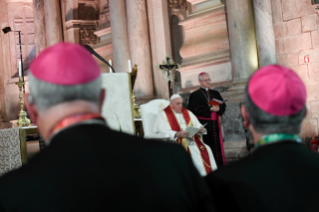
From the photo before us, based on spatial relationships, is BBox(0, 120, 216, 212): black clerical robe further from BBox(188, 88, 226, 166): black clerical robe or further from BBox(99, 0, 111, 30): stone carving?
BBox(99, 0, 111, 30): stone carving

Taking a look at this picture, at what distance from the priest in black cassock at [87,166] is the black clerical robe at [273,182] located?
0.81 ft

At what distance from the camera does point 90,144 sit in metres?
1.30

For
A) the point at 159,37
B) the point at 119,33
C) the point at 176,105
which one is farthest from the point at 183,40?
the point at 176,105

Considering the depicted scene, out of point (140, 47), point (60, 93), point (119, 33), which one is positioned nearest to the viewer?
point (60, 93)

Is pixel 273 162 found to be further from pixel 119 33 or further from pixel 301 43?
pixel 119 33

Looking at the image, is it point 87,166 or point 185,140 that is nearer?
point 87,166

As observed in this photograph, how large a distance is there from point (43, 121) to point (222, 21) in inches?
346

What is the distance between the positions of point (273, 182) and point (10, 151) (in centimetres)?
528

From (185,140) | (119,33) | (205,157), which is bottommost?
(205,157)

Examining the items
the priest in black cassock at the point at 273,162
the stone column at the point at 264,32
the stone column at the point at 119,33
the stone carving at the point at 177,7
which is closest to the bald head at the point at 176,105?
the stone column at the point at 264,32

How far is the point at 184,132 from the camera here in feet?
21.6

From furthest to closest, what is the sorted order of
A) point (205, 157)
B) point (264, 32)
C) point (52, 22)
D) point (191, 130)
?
A: point (52, 22), point (264, 32), point (205, 157), point (191, 130)

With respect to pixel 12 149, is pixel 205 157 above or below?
below

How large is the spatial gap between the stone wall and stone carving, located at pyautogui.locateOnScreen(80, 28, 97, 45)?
668 cm
